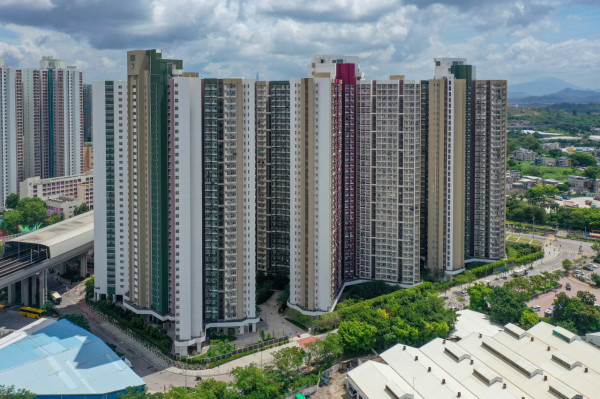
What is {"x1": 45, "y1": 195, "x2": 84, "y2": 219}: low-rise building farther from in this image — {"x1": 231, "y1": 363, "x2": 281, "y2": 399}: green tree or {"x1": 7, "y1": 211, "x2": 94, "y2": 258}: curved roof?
{"x1": 231, "y1": 363, "x2": 281, "y2": 399}: green tree

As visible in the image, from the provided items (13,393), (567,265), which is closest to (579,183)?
(567,265)

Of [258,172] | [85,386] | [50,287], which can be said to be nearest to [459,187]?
[258,172]

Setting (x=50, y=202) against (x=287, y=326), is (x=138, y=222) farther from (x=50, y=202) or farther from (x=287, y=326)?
(x=50, y=202)

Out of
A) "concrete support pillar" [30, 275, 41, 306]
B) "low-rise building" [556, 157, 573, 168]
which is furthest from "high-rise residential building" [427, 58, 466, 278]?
"low-rise building" [556, 157, 573, 168]

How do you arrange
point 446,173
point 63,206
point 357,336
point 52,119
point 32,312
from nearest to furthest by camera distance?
point 357,336 → point 32,312 → point 446,173 → point 63,206 → point 52,119

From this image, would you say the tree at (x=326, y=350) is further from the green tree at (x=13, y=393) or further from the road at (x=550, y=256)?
the green tree at (x=13, y=393)

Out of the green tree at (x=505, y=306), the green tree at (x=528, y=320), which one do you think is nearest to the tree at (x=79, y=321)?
the green tree at (x=505, y=306)

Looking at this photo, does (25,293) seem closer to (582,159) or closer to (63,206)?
(63,206)
